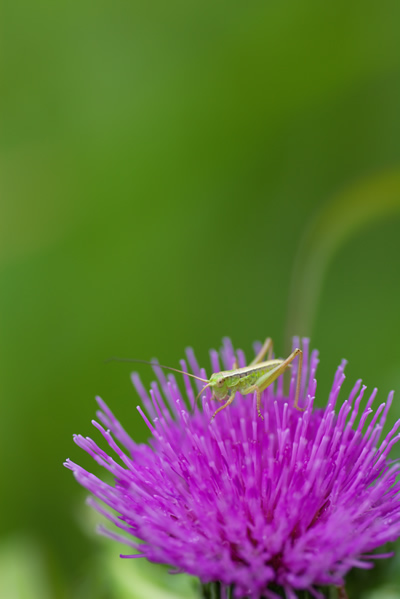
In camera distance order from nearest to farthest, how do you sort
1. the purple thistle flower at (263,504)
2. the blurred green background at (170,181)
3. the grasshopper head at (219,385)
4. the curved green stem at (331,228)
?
the purple thistle flower at (263,504) → the grasshopper head at (219,385) → the curved green stem at (331,228) → the blurred green background at (170,181)

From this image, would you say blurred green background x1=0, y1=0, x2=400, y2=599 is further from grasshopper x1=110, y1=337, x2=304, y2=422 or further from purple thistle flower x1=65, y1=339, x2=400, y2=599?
purple thistle flower x1=65, y1=339, x2=400, y2=599

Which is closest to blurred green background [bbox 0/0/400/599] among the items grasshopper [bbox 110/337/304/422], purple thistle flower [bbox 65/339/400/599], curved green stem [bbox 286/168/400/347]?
curved green stem [bbox 286/168/400/347]

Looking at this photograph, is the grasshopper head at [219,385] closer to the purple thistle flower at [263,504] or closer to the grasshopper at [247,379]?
the grasshopper at [247,379]

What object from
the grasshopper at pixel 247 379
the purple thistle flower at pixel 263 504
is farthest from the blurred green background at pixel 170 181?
the purple thistle flower at pixel 263 504

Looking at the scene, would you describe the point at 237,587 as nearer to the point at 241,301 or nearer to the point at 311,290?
the point at 311,290

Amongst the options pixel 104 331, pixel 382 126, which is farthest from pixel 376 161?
pixel 104 331
